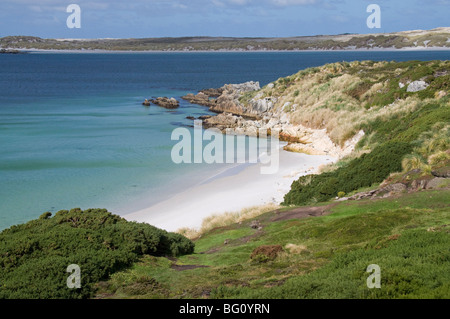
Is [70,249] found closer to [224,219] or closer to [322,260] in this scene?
[322,260]

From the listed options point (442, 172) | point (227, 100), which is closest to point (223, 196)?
point (442, 172)

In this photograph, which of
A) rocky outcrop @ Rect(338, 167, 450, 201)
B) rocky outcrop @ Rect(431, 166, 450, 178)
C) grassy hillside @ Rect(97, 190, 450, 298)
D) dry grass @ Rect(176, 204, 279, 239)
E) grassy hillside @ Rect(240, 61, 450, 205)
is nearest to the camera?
grassy hillside @ Rect(97, 190, 450, 298)

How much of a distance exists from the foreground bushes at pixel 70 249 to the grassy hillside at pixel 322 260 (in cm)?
50

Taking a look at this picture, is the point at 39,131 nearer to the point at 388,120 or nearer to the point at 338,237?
the point at 388,120

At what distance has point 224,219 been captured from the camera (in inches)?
909

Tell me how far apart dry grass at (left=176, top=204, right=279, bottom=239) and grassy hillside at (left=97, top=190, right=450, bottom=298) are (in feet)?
9.69

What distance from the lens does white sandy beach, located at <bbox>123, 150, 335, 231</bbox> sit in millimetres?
25312

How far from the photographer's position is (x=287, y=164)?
35719mm

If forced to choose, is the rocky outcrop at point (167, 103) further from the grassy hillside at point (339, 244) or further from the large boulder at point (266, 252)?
the large boulder at point (266, 252)

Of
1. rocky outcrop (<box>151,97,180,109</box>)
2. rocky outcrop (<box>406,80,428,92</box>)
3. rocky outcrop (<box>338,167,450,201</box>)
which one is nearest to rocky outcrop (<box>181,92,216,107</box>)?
rocky outcrop (<box>151,97,180,109</box>)

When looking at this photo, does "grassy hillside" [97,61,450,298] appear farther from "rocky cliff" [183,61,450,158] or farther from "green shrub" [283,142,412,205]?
"rocky cliff" [183,61,450,158]

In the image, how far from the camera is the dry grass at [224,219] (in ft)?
72.9

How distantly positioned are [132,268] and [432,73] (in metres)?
38.4
